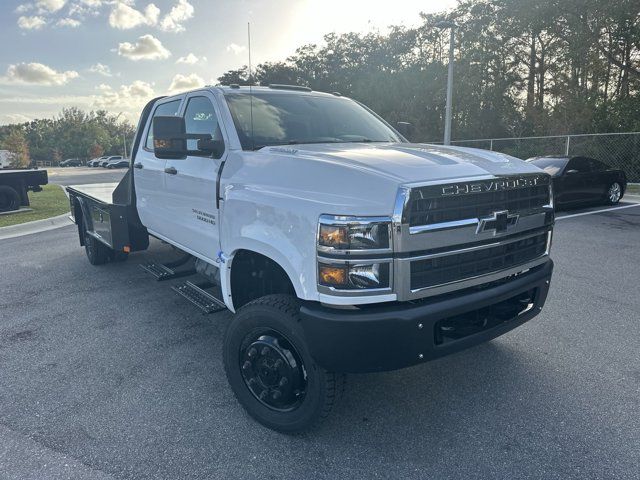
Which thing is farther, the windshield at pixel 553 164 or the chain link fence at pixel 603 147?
the chain link fence at pixel 603 147

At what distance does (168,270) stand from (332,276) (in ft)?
9.87

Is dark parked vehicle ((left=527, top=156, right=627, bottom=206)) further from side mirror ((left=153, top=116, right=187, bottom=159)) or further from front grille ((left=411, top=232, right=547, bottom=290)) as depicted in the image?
side mirror ((left=153, top=116, right=187, bottom=159))

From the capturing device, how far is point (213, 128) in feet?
12.4

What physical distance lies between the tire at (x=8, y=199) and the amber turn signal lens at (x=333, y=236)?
12.8m

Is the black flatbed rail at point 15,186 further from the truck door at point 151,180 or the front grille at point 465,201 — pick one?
the front grille at point 465,201

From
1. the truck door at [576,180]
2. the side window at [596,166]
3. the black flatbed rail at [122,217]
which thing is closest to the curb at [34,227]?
the black flatbed rail at [122,217]

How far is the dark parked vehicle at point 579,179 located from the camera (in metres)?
11.4

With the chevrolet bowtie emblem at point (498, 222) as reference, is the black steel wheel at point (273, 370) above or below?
below

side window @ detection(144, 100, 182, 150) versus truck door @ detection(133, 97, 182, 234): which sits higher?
side window @ detection(144, 100, 182, 150)

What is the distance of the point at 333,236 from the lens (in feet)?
8.00

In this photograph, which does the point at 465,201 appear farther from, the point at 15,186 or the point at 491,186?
the point at 15,186

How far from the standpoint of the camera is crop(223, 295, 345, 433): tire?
2682 mm

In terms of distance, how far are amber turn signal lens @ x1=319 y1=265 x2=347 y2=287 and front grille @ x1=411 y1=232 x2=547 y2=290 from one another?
1.19ft

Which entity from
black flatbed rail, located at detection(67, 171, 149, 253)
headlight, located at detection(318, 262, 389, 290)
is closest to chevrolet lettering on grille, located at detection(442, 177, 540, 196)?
headlight, located at detection(318, 262, 389, 290)
